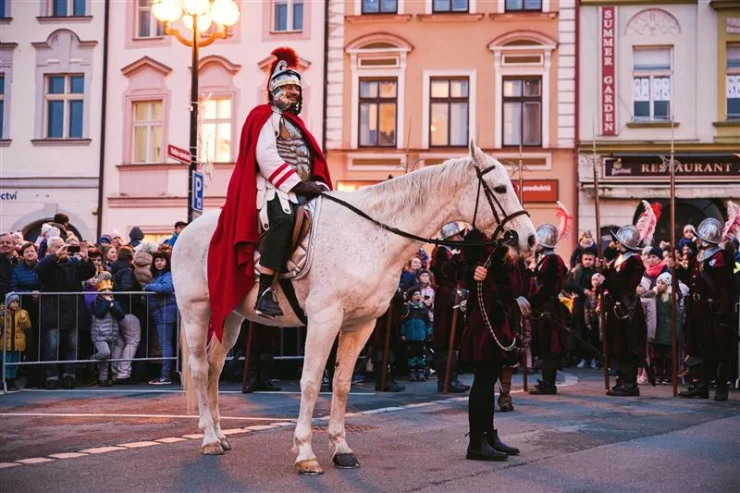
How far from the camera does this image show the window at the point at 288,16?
2948cm

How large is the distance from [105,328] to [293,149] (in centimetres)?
772

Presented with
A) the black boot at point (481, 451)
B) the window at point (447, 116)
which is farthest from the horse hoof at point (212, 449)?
the window at point (447, 116)

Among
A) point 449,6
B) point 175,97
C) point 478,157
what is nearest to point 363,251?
point 478,157

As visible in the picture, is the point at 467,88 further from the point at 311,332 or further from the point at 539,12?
the point at 311,332

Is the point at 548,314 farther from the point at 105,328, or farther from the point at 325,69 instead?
the point at 325,69

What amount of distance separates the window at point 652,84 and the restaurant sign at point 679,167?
120cm

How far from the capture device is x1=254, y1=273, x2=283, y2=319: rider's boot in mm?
7797

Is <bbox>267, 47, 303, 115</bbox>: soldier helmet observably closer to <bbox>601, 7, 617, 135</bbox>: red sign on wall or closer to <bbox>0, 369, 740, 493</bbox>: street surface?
<bbox>0, 369, 740, 493</bbox>: street surface

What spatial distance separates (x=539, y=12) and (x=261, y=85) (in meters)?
8.12

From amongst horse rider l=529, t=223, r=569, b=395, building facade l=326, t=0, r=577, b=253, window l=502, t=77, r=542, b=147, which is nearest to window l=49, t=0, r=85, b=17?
building facade l=326, t=0, r=577, b=253

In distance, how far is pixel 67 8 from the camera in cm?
3058

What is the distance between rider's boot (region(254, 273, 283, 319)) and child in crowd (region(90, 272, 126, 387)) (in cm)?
759

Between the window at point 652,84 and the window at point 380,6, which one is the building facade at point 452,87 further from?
the window at point 652,84

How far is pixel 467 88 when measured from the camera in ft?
93.8
